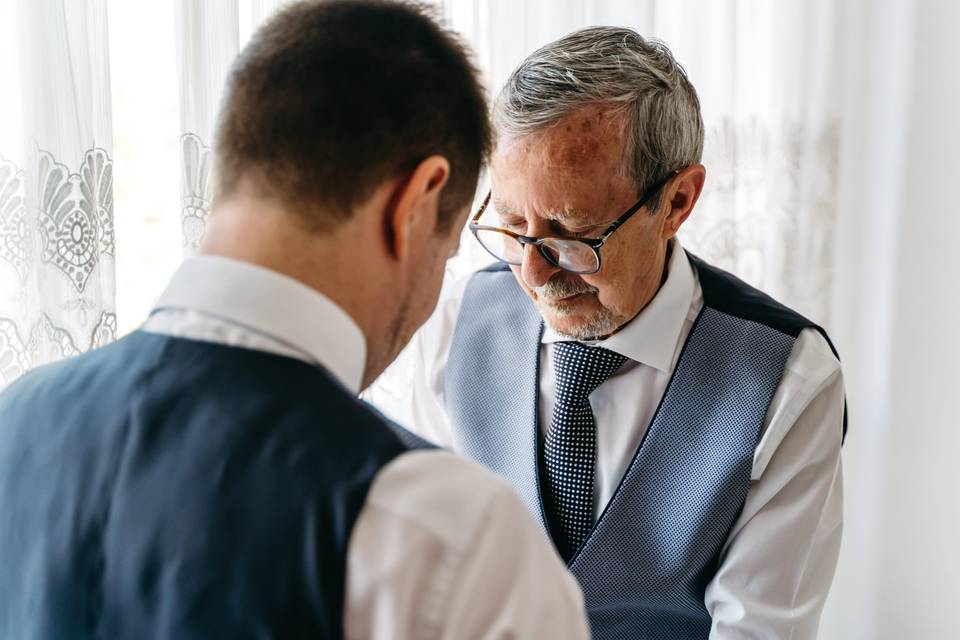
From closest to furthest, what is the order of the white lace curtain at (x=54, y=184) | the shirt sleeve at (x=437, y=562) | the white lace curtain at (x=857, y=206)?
the shirt sleeve at (x=437, y=562) < the white lace curtain at (x=54, y=184) < the white lace curtain at (x=857, y=206)

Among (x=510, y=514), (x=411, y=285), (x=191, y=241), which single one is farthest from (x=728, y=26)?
(x=510, y=514)

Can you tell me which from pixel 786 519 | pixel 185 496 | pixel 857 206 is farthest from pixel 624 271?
pixel 857 206

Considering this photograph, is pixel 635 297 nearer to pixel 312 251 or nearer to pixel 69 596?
pixel 312 251

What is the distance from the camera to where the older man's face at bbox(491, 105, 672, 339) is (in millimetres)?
1344

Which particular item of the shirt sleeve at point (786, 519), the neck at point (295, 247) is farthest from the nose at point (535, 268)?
the neck at point (295, 247)

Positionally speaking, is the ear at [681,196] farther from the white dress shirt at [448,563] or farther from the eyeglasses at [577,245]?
the white dress shirt at [448,563]

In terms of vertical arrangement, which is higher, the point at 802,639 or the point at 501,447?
the point at 501,447

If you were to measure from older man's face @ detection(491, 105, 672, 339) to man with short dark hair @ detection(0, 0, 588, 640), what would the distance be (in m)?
0.51

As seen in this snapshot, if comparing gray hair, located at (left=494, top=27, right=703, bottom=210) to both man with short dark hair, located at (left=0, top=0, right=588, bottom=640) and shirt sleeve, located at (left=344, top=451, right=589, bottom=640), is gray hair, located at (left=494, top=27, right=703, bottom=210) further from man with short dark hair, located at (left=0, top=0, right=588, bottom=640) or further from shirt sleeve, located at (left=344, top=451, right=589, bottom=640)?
shirt sleeve, located at (left=344, top=451, right=589, bottom=640)

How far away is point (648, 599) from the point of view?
1.42 meters

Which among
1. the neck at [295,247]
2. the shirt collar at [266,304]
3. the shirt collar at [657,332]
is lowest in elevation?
the shirt collar at [657,332]

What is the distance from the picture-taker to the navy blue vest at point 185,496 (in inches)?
25.7

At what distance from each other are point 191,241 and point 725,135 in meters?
1.08

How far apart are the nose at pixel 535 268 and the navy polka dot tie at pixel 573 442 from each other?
0.14 m
